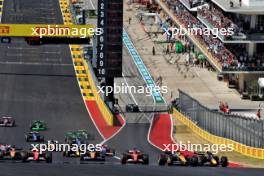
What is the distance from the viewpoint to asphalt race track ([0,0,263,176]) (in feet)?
151

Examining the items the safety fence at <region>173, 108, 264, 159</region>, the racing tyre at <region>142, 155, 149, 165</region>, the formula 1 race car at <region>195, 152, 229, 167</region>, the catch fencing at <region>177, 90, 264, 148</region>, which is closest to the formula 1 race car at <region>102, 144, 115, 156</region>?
the racing tyre at <region>142, 155, 149, 165</region>

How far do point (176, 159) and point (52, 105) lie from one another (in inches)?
1021

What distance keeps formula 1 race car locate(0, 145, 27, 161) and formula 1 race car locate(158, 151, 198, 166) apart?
7071 millimetres

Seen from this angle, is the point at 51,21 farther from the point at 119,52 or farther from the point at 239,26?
the point at 119,52

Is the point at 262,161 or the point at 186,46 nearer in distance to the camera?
the point at 262,161

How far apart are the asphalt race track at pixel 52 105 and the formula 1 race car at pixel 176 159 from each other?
1181 mm

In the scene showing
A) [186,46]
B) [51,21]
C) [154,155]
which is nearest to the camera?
[154,155]

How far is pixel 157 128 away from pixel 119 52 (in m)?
6.00

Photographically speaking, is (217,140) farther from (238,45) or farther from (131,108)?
(238,45)

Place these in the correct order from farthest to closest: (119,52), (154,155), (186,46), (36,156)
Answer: (186,46), (119,52), (154,155), (36,156)

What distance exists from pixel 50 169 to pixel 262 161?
17.6 meters

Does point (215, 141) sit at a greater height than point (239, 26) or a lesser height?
lesser

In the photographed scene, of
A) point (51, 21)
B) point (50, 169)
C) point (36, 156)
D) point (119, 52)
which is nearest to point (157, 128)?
point (119, 52)

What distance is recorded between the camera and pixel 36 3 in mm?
118938
